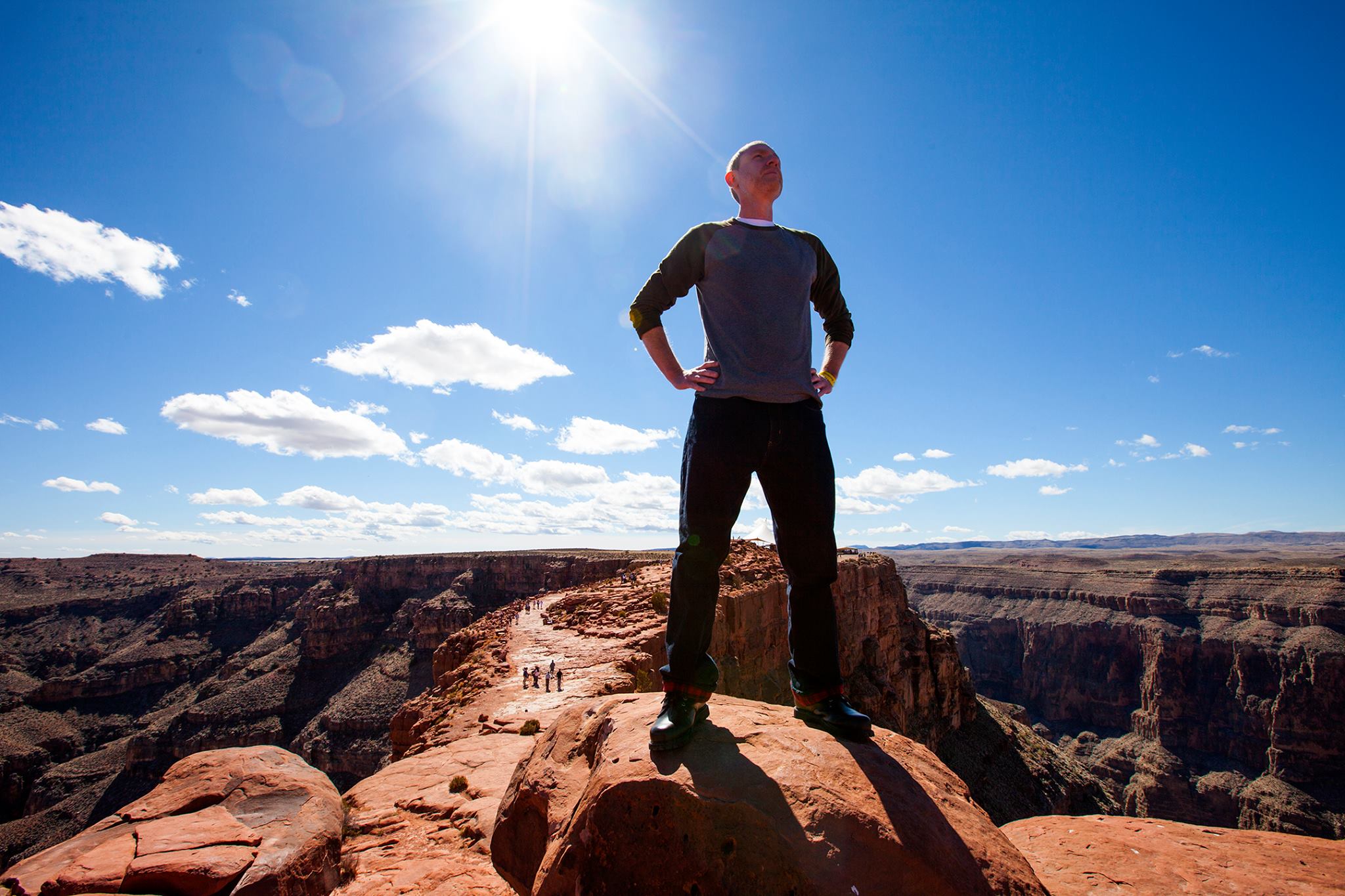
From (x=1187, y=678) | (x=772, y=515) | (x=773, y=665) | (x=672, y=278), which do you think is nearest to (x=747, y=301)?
(x=672, y=278)

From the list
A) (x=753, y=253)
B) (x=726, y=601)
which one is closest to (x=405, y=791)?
(x=753, y=253)

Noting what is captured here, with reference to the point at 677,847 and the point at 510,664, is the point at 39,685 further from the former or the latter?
the point at 677,847

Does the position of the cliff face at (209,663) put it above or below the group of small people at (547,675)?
below

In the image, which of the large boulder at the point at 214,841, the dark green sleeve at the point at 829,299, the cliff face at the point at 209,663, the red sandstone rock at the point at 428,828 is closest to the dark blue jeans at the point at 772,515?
the dark green sleeve at the point at 829,299

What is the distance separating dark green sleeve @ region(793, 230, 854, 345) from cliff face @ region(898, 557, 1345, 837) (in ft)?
174

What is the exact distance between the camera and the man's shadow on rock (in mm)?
1733

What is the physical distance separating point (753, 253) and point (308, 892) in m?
3.71

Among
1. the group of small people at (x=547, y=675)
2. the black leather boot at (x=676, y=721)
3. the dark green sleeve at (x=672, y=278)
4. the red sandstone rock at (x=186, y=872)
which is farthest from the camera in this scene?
the group of small people at (x=547, y=675)

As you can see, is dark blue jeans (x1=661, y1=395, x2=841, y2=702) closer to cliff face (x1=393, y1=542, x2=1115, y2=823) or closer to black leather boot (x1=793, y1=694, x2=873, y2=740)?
black leather boot (x1=793, y1=694, x2=873, y2=740)

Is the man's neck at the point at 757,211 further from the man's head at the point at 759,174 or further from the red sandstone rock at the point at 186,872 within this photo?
the red sandstone rock at the point at 186,872

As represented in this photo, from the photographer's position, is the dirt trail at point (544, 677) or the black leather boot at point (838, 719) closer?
the black leather boot at point (838, 719)

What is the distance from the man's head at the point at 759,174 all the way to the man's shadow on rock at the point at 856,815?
257 cm

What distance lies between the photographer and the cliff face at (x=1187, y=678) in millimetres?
45344

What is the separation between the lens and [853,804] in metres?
1.90
